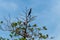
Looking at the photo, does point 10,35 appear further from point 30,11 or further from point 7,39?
point 30,11

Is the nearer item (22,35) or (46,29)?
(22,35)

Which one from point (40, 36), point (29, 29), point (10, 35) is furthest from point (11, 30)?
point (40, 36)

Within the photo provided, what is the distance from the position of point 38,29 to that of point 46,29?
0.62m

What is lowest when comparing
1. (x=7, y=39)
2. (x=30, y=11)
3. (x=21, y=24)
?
(x=7, y=39)

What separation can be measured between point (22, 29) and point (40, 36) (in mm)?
1252

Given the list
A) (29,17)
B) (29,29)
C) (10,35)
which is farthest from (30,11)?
(10,35)

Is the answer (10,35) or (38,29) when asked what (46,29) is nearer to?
(38,29)

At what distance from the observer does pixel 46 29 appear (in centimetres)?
1198

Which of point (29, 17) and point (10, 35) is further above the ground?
point (29, 17)

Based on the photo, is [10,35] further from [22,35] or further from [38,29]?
[38,29]

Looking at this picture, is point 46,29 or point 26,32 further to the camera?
point 46,29

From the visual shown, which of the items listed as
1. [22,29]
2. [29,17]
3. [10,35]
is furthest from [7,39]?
[29,17]

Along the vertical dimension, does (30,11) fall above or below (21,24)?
above

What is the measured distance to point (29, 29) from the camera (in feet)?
37.3
